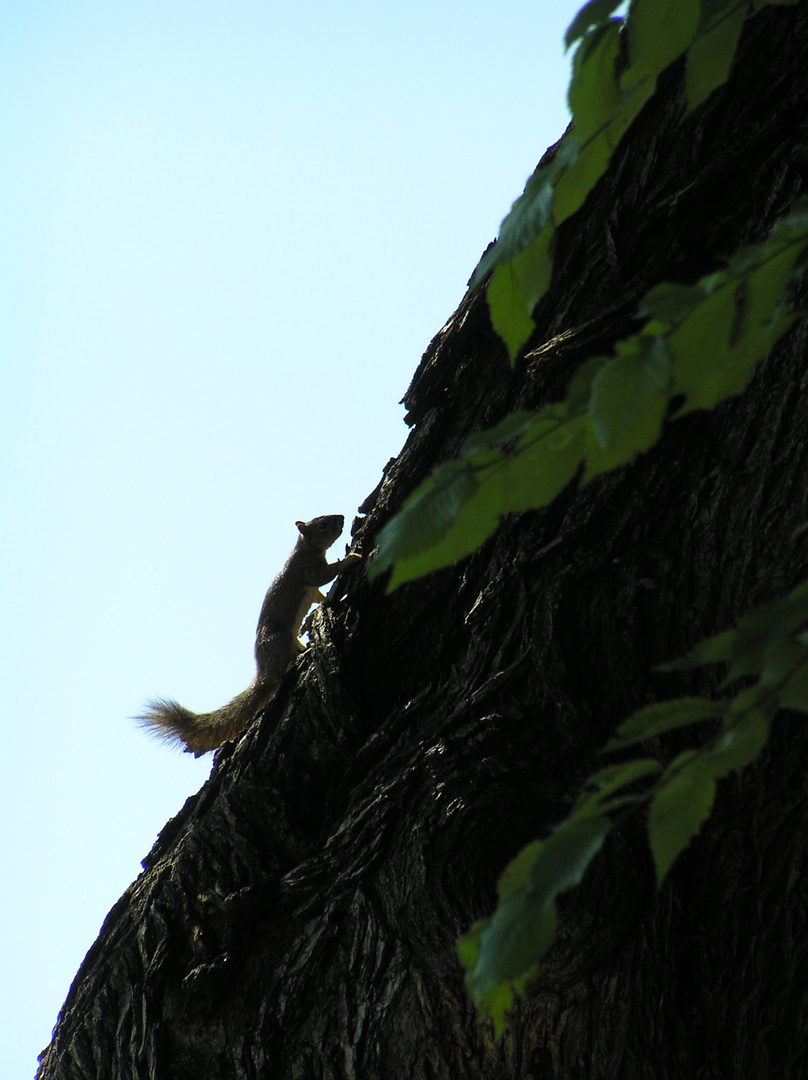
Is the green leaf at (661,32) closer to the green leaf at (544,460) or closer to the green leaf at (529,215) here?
the green leaf at (529,215)

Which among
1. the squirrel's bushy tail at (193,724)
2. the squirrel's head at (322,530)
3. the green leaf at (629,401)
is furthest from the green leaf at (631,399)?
the squirrel's head at (322,530)

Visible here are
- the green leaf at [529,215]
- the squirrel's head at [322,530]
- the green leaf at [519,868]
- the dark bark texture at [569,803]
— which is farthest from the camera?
the squirrel's head at [322,530]

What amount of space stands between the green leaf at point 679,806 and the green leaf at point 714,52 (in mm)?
739

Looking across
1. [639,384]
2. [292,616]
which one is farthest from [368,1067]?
[292,616]

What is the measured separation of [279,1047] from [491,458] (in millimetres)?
2057

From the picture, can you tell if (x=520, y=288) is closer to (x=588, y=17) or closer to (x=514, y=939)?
(x=588, y=17)

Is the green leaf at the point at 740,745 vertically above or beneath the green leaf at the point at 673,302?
beneath

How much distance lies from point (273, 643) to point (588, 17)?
5026 millimetres

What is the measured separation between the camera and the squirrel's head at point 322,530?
6684 millimetres

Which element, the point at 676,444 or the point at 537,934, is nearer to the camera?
the point at 537,934

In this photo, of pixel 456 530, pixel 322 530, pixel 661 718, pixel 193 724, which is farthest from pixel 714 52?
pixel 322 530

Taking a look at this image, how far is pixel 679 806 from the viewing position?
0.87 metres

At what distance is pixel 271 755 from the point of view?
2920 millimetres

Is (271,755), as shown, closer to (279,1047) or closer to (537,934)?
(279,1047)
